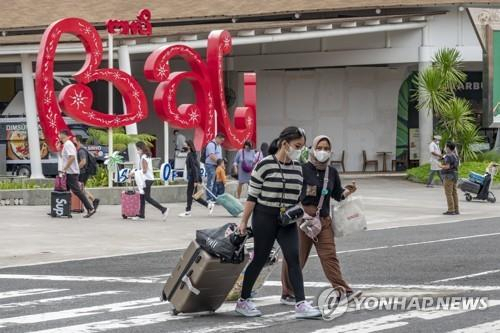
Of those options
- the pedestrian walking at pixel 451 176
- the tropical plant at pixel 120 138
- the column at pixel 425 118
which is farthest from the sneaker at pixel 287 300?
the column at pixel 425 118

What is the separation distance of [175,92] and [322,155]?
17.9m

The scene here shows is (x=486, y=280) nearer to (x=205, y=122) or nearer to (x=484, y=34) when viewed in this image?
(x=205, y=122)

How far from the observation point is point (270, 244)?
1143 cm

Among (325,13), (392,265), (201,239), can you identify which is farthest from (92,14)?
(201,239)

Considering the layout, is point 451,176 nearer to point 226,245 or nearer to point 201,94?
point 201,94

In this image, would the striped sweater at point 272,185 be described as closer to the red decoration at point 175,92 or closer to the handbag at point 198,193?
the handbag at point 198,193

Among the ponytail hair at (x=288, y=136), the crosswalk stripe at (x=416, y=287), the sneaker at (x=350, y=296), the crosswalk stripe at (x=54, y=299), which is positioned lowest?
the crosswalk stripe at (x=54, y=299)

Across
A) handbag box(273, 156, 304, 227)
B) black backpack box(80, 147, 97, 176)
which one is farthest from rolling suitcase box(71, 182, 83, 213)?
handbag box(273, 156, 304, 227)

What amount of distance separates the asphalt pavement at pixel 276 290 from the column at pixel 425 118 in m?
19.9

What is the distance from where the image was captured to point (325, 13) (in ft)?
134

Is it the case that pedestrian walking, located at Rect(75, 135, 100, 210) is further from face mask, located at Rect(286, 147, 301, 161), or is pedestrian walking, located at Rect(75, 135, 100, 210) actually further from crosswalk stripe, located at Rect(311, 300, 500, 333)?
crosswalk stripe, located at Rect(311, 300, 500, 333)

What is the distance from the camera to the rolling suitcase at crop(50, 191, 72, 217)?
961 inches

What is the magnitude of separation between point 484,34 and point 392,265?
23.9 m

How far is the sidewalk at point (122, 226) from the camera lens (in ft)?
62.0
